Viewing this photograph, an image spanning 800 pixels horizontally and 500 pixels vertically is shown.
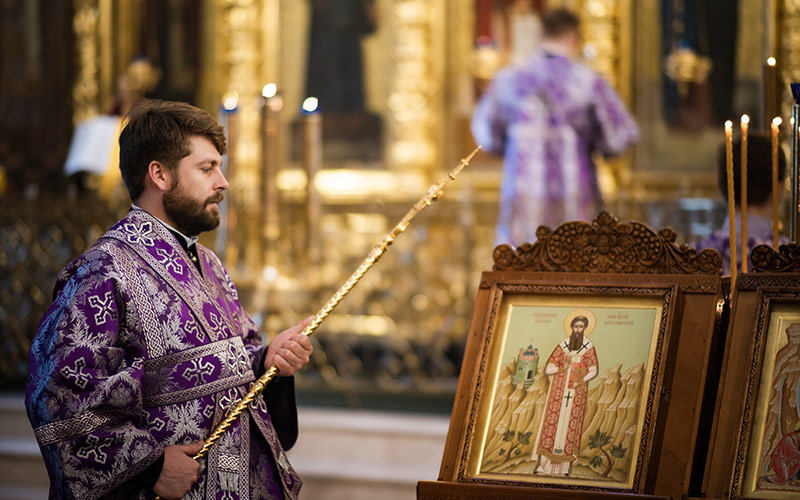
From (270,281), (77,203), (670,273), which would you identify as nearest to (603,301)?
(670,273)

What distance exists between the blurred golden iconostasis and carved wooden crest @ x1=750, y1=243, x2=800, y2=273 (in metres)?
2.88

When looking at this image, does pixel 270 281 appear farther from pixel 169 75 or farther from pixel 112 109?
pixel 169 75

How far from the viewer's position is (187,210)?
2.33 meters

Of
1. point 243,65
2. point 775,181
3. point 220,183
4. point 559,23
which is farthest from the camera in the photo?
point 243,65

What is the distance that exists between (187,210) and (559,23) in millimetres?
3931

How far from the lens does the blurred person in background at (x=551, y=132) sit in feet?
20.1

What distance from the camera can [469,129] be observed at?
8.05 meters

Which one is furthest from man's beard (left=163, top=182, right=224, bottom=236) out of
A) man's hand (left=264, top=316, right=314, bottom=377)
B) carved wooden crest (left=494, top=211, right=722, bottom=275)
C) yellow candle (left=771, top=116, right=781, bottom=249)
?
yellow candle (left=771, top=116, right=781, bottom=249)

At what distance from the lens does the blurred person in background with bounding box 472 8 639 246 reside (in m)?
6.13

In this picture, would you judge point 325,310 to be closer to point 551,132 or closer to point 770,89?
point 770,89

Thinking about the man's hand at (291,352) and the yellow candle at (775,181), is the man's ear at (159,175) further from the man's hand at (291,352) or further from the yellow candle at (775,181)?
the yellow candle at (775,181)

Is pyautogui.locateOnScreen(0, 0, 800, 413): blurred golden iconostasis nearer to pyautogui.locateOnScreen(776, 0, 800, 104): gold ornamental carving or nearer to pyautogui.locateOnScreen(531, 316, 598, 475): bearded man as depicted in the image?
pyautogui.locateOnScreen(776, 0, 800, 104): gold ornamental carving

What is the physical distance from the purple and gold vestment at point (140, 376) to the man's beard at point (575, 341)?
0.69 meters

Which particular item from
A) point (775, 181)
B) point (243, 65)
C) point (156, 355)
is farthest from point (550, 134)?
point (156, 355)
